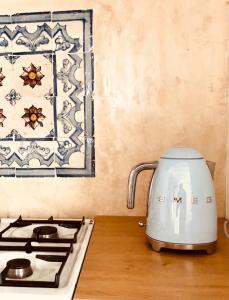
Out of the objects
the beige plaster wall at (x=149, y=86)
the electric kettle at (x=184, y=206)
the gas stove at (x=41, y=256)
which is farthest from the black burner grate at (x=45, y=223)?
the electric kettle at (x=184, y=206)

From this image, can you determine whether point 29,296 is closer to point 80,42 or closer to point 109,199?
point 109,199

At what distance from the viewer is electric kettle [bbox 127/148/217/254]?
0.71 m

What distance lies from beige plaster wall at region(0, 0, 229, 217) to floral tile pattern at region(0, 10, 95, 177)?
3 cm

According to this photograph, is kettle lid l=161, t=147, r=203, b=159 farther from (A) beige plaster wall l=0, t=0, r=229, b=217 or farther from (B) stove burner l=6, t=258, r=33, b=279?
(B) stove burner l=6, t=258, r=33, b=279

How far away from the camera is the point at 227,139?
99cm

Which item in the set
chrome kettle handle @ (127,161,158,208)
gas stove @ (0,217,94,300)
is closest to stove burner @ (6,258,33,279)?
gas stove @ (0,217,94,300)

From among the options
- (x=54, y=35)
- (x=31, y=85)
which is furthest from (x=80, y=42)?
(x=31, y=85)

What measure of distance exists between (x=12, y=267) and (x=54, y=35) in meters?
0.74

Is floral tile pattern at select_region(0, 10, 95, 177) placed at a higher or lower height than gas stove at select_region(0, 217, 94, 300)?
higher

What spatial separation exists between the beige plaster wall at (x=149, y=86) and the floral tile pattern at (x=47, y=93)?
34 millimetres

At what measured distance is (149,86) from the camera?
100cm

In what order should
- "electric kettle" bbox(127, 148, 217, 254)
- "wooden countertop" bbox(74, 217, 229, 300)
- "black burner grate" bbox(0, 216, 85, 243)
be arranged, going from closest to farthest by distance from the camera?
"wooden countertop" bbox(74, 217, 229, 300)
"electric kettle" bbox(127, 148, 217, 254)
"black burner grate" bbox(0, 216, 85, 243)

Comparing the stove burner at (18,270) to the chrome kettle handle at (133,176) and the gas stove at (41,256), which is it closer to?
the gas stove at (41,256)

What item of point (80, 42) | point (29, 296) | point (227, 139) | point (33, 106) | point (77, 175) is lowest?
point (29, 296)
